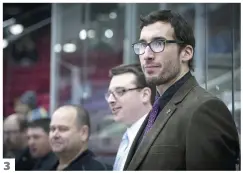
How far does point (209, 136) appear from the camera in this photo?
4.95ft

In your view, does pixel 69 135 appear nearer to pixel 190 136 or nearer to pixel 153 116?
pixel 153 116

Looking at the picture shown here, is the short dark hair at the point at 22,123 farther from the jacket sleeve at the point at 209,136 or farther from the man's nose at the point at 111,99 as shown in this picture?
the jacket sleeve at the point at 209,136

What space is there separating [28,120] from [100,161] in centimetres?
40

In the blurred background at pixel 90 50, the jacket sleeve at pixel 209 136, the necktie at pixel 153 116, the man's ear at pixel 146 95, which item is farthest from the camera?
the blurred background at pixel 90 50

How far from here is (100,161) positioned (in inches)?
78.8

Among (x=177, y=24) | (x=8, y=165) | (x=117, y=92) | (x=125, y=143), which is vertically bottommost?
(x=8, y=165)

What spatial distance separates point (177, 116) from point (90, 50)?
682 mm

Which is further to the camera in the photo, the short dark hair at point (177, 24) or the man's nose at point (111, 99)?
the man's nose at point (111, 99)

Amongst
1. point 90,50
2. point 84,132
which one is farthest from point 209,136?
point 90,50

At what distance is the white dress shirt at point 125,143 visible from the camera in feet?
6.25

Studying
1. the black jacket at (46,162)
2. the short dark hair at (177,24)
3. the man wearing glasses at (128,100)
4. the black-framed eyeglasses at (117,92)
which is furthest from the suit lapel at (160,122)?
the black jacket at (46,162)

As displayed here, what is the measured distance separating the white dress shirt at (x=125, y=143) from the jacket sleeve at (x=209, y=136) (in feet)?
1.30

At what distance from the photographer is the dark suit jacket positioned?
1506mm

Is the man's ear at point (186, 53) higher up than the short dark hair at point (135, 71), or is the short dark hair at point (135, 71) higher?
the man's ear at point (186, 53)
